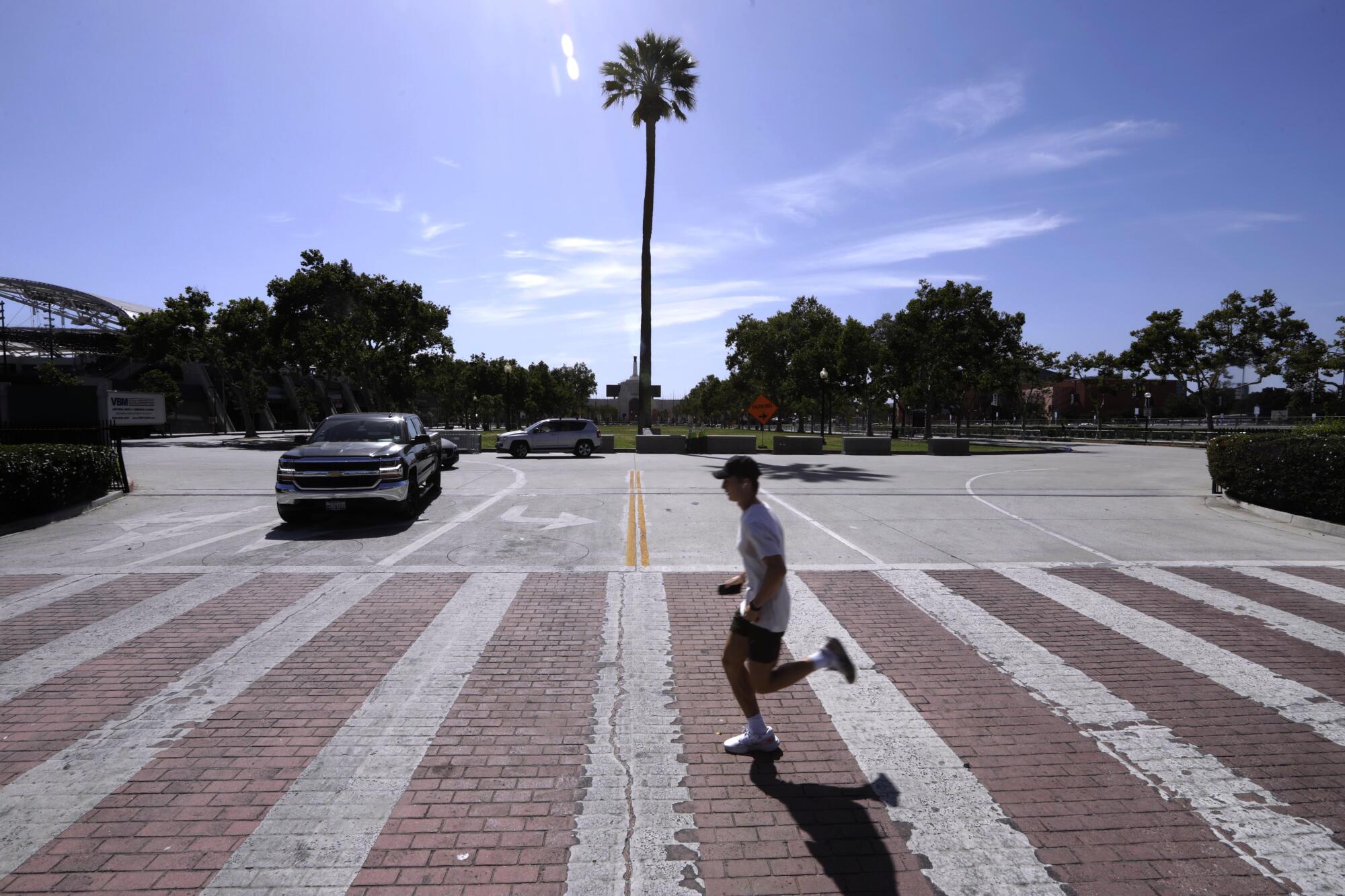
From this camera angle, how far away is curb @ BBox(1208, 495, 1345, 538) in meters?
11.6

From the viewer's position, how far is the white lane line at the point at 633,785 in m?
2.93

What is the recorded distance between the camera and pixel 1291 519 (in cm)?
1260

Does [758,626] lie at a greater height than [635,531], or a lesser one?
greater

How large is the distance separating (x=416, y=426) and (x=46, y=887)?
1176cm

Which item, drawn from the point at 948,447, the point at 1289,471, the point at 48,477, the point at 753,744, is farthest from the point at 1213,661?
the point at 948,447

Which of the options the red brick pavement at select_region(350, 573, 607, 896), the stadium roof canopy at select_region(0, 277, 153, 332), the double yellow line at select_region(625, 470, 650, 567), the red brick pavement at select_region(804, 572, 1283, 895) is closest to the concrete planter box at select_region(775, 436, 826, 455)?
the double yellow line at select_region(625, 470, 650, 567)

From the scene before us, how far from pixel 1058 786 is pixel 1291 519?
1252cm

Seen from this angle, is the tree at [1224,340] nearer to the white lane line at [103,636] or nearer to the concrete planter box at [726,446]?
Result: the concrete planter box at [726,446]

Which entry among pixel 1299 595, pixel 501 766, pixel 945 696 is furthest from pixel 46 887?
pixel 1299 595

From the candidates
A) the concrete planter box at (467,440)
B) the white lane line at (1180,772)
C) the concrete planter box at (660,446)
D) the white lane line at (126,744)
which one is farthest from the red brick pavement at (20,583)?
the concrete planter box at (467,440)

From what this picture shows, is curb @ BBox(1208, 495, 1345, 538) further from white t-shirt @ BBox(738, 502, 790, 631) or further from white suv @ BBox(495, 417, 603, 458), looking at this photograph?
white suv @ BBox(495, 417, 603, 458)

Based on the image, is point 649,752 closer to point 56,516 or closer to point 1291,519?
point 56,516

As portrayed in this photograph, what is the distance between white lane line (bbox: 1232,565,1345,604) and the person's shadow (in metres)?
6.72

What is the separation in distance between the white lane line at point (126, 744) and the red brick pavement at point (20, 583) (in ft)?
10.7
